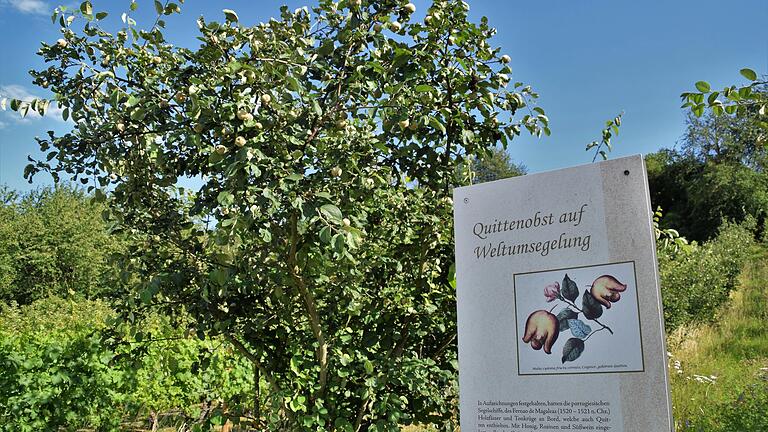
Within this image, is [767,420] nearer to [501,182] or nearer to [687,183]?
[501,182]

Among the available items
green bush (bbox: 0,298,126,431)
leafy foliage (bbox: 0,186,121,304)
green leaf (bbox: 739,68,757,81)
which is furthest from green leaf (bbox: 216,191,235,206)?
leafy foliage (bbox: 0,186,121,304)

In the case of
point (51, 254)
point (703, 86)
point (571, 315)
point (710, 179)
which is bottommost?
point (571, 315)

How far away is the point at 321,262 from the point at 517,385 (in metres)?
0.90

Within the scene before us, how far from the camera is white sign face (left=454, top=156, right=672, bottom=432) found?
5.86ft

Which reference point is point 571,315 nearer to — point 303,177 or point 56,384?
point 303,177

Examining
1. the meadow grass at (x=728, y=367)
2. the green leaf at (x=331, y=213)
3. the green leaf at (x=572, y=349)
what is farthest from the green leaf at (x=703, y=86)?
the meadow grass at (x=728, y=367)

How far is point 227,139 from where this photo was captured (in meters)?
2.16

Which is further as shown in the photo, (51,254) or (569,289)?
(51,254)

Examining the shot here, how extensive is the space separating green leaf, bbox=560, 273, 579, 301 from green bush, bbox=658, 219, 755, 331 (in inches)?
267

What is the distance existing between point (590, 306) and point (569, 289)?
3.4 inches

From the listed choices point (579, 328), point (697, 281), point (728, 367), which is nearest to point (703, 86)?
point (579, 328)

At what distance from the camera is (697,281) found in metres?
11.0

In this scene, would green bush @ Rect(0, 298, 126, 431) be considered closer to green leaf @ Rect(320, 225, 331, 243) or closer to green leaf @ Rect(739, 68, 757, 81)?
green leaf @ Rect(320, 225, 331, 243)

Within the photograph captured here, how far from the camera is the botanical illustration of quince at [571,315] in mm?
1867
